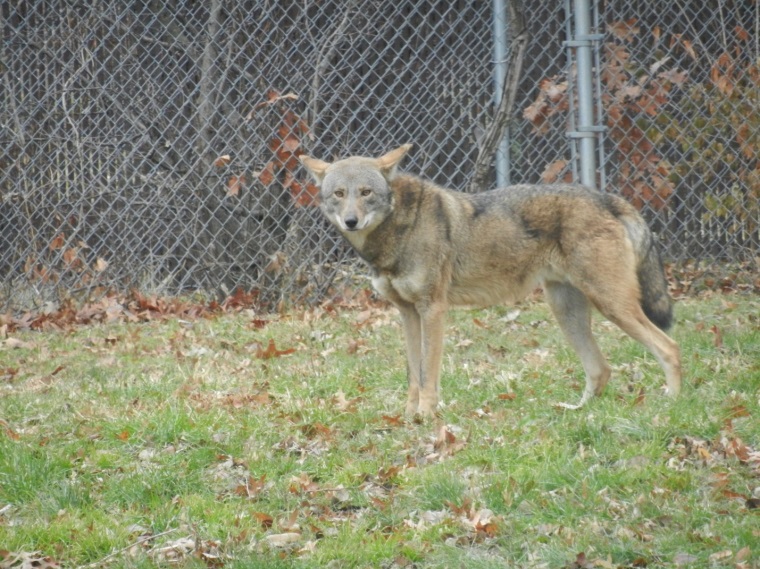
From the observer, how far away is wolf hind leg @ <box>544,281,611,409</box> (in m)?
5.69

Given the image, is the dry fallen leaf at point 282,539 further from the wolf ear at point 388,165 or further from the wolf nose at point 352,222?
the wolf ear at point 388,165

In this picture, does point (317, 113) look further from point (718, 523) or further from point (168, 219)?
point (718, 523)

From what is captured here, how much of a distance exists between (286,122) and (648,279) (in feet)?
12.5

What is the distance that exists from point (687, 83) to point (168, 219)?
180 inches

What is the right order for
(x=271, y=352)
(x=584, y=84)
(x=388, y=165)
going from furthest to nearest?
(x=584, y=84), (x=271, y=352), (x=388, y=165)

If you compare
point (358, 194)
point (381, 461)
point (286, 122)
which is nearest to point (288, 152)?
point (286, 122)

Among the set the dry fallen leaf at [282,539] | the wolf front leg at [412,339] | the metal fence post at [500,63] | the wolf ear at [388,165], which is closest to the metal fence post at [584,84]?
the metal fence post at [500,63]

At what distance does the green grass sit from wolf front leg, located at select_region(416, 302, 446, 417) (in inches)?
4.7

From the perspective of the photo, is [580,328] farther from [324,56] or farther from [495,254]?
[324,56]

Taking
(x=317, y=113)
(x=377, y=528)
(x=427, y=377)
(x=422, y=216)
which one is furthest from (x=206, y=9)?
(x=377, y=528)

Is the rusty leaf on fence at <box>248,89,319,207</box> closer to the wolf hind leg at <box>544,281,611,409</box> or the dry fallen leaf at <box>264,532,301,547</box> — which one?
the wolf hind leg at <box>544,281,611,409</box>

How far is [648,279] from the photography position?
574cm

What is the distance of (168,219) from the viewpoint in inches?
344

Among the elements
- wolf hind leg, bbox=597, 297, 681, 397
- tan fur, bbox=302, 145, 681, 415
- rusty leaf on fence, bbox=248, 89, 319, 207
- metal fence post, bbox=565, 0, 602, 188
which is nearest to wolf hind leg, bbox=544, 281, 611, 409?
tan fur, bbox=302, 145, 681, 415
